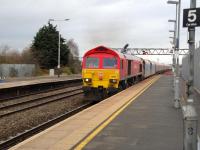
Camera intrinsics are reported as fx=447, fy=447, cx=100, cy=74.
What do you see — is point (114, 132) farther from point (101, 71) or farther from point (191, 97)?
point (101, 71)

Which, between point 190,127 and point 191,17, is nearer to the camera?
point 190,127

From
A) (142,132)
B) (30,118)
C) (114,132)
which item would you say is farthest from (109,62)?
(114,132)

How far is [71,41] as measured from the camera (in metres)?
136

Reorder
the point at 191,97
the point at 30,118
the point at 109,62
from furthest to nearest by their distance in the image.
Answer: the point at 109,62 → the point at 30,118 → the point at 191,97

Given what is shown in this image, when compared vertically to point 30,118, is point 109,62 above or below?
above

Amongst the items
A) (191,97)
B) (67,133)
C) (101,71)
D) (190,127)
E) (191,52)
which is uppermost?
(191,52)

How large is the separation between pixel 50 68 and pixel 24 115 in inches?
2246

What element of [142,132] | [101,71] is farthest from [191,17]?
[101,71]

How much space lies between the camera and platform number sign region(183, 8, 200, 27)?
7.82 meters

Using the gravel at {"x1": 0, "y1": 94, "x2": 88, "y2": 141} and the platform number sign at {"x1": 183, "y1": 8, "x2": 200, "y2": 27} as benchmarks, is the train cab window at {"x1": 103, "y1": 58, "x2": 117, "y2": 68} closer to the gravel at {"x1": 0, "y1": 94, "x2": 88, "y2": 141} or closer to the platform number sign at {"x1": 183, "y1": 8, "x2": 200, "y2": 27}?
the gravel at {"x1": 0, "y1": 94, "x2": 88, "y2": 141}

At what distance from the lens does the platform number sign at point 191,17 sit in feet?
25.7

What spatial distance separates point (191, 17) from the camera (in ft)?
25.9

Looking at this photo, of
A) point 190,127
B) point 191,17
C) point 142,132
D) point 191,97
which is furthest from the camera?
point 142,132

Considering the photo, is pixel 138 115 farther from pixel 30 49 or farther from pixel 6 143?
pixel 30 49
